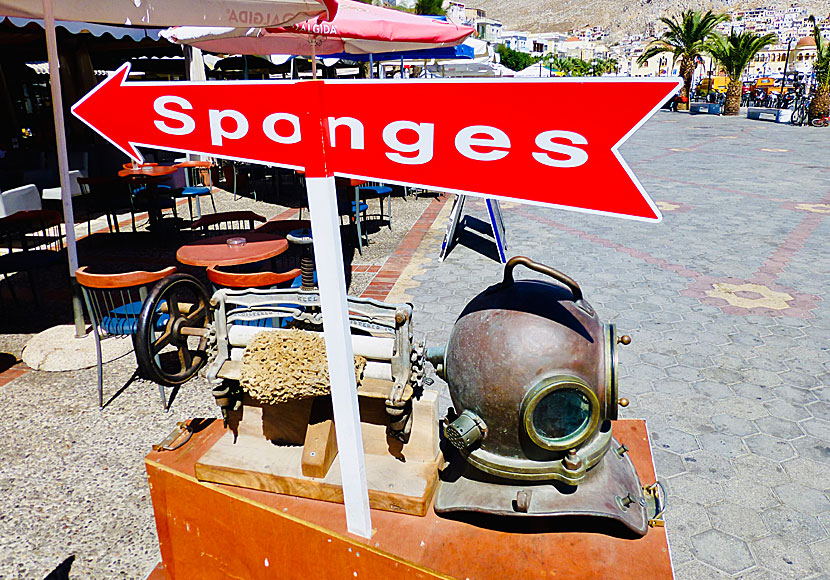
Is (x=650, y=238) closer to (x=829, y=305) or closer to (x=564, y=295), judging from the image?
(x=829, y=305)

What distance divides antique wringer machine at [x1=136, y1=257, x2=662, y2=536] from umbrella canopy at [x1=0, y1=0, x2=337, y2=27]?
1358 mm

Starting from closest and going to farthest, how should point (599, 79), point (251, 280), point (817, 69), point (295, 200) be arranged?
point (599, 79)
point (251, 280)
point (295, 200)
point (817, 69)

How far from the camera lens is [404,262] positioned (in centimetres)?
747

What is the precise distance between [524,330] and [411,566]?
2.59 feet

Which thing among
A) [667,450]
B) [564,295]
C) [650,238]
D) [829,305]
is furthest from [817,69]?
[564,295]

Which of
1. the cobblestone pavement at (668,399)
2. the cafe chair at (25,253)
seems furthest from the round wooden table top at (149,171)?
the cobblestone pavement at (668,399)

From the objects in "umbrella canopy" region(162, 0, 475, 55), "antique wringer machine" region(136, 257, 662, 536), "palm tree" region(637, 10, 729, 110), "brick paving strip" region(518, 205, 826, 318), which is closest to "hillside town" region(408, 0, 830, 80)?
"palm tree" region(637, 10, 729, 110)

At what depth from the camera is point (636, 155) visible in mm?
16719

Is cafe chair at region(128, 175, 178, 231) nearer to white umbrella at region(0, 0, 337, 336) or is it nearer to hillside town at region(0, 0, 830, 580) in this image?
hillside town at region(0, 0, 830, 580)

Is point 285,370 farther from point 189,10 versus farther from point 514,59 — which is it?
point 514,59

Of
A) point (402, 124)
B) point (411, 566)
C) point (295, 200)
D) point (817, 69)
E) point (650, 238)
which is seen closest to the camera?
point (402, 124)

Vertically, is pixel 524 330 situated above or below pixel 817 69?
below

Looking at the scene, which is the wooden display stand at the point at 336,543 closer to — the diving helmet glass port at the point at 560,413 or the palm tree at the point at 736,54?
the diving helmet glass port at the point at 560,413

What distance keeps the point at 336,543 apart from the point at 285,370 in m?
0.59
